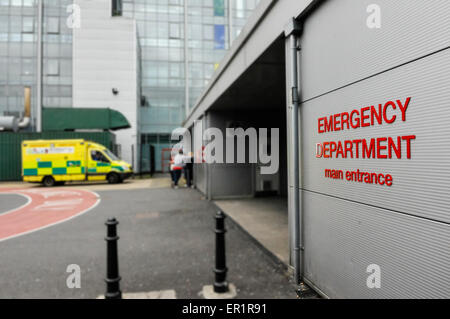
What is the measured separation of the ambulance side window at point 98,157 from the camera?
18.0 meters

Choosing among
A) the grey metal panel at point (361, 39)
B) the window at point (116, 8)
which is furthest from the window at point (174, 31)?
the grey metal panel at point (361, 39)

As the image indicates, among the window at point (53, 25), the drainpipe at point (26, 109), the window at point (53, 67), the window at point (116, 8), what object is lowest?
the drainpipe at point (26, 109)

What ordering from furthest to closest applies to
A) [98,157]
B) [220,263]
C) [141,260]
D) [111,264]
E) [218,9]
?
[218,9] < [98,157] < [141,260] < [220,263] < [111,264]

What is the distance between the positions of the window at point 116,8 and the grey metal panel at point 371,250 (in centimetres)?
3138

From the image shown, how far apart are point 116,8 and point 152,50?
16.4ft

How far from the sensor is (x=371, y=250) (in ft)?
8.11

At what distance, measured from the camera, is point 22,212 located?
917cm

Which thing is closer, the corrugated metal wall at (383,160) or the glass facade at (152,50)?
the corrugated metal wall at (383,160)

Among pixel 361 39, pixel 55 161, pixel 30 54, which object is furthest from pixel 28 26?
pixel 361 39

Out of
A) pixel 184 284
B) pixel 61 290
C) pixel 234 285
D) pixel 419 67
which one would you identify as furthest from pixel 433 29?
pixel 61 290

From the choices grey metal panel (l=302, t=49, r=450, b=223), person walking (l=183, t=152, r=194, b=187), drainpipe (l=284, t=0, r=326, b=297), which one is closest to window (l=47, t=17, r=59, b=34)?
person walking (l=183, t=152, r=194, b=187)

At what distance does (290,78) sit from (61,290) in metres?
3.84

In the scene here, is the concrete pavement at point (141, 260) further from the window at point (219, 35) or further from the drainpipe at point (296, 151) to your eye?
the window at point (219, 35)

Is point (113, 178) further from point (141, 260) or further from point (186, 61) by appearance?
point (186, 61)
